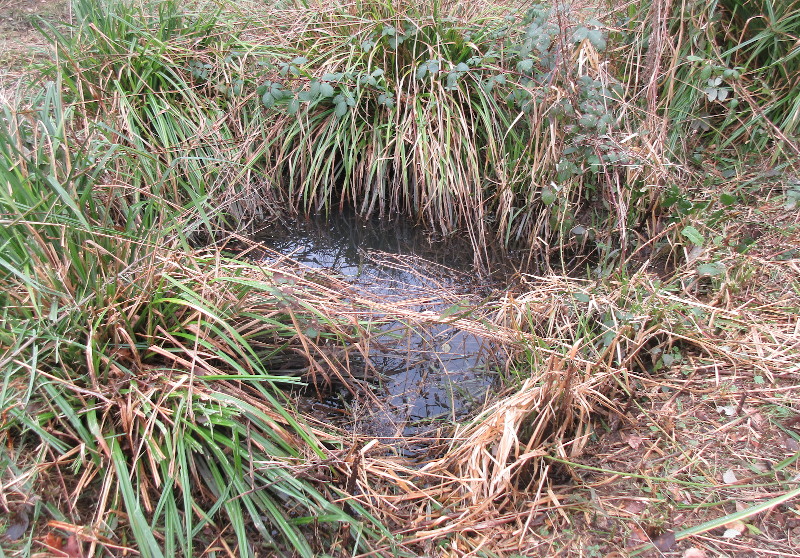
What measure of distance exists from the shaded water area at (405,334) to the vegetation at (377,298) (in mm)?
97

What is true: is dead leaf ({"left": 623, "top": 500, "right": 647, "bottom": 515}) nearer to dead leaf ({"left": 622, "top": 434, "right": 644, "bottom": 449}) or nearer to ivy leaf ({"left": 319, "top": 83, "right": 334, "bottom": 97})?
dead leaf ({"left": 622, "top": 434, "right": 644, "bottom": 449})

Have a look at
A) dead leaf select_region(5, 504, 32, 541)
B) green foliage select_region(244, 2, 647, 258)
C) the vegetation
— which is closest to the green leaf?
the vegetation

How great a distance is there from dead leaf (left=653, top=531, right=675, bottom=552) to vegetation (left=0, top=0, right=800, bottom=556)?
4cm

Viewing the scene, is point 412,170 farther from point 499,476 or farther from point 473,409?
point 499,476

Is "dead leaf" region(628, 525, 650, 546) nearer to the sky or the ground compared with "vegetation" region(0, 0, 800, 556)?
nearer to the ground

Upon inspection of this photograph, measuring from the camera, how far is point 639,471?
6.47 ft

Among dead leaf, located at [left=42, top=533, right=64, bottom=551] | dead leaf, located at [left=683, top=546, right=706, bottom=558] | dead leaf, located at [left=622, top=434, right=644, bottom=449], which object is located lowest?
dead leaf, located at [left=622, top=434, right=644, bottom=449]

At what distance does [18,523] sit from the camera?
1621 mm

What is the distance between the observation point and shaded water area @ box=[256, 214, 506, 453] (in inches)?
97.9

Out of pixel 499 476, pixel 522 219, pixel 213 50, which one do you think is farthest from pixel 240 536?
pixel 213 50

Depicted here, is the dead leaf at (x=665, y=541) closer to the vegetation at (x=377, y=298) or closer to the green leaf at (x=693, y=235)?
the vegetation at (x=377, y=298)

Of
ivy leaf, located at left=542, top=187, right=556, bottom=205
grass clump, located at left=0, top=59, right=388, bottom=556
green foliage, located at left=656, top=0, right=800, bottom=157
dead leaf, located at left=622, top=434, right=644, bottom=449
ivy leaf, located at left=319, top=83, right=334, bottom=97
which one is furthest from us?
ivy leaf, located at left=319, top=83, right=334, bottom=97

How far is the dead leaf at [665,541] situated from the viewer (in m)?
1.70

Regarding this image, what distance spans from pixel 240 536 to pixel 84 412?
0.59m
